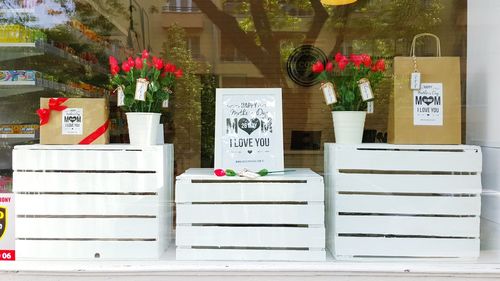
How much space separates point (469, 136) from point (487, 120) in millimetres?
121

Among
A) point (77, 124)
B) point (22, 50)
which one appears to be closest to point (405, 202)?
point (77, 124)

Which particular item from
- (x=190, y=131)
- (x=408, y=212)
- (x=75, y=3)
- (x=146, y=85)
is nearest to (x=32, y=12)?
(x=75, y=3)

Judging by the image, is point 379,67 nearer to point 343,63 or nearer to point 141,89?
point 343,63

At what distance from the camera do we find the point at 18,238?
240cm

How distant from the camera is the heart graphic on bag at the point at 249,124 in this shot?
2.46 m

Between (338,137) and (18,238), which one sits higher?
(338,137)

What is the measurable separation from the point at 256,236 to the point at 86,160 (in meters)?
0.88

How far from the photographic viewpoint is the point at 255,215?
227cm

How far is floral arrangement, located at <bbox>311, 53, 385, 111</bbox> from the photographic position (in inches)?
96.8

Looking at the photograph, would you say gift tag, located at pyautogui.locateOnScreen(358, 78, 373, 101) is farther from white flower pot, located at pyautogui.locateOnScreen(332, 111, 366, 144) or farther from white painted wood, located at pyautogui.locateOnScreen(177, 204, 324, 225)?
white painted wood, located at pyautogui.locateOnScreen(177, 204, 324, 225)

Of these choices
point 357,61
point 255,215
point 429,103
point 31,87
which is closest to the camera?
point 255,215

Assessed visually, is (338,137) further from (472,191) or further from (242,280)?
(242,280)

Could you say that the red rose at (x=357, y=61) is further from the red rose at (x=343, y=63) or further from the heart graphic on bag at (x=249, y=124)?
the heart graphic on bag at (x=249, y=124)

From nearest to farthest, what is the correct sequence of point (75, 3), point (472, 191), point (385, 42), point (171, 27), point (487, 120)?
point (472, 191) → point (487, 120) → point (75, 3) → point (385, 42) → point (171, 27)
